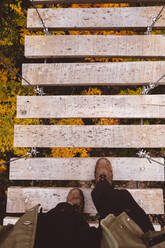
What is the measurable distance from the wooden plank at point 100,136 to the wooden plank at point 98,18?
3.96ft

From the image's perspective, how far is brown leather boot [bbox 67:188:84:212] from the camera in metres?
2.10

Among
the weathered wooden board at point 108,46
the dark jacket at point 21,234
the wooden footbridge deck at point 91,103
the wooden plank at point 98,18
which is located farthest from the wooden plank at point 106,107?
the dark jacket at point 21,234

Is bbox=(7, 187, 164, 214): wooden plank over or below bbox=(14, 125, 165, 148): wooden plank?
below

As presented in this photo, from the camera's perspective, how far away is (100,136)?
2.22 metres

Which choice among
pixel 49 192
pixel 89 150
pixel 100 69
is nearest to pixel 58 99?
pixel 100 69

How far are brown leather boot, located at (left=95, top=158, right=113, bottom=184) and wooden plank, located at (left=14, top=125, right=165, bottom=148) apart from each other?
19 centimetres

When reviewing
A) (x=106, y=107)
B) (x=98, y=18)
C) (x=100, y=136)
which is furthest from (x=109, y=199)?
(x=98, y=18)

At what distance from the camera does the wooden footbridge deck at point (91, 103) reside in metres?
2.22

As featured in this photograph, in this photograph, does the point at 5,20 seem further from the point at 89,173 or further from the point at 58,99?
the point at 89,173

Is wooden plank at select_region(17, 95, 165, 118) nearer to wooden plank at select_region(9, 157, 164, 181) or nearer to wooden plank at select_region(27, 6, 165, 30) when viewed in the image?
wooden plank at select_region(9, 157, 164, 181)

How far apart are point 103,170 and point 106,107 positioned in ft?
2.38

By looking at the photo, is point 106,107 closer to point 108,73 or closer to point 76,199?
point 108,73

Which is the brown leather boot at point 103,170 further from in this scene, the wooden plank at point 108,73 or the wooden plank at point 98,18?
the wooden plank at point 98,18

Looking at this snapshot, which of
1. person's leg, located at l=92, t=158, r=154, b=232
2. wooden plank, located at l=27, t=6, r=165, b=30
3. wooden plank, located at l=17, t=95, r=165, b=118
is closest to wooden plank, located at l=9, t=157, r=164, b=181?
person's leg, located at l=92, t=158, r=154, b=232
